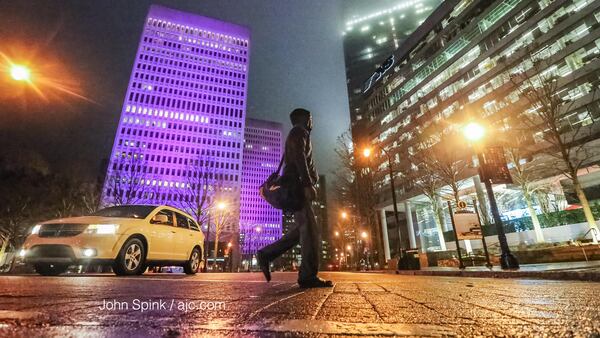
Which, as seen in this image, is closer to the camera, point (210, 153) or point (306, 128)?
point (306, 128)

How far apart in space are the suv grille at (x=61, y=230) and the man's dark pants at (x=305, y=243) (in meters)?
4.28

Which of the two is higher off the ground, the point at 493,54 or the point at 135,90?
the point at 135,90


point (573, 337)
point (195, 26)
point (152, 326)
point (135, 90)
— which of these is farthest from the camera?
point (195, 26)

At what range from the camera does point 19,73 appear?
30.8 ft

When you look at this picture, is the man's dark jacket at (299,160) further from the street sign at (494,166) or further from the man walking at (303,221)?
the street sign at (494,166)

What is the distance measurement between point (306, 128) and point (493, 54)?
1664 inches

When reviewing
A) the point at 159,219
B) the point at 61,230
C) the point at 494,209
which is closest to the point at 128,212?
the point at 159,219

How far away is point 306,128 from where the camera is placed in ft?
14.1

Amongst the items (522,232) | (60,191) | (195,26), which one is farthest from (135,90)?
(522,232)

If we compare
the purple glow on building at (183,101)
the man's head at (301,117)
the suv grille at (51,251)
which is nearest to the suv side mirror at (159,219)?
the suv grille at (51,251)

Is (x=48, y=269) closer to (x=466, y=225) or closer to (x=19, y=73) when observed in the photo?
(x=19, y=73)

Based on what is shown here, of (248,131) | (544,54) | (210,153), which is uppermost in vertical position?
Answer: (248,131)

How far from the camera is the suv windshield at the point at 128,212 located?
6.43 metres

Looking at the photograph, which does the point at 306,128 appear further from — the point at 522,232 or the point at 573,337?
the point at 522,232
